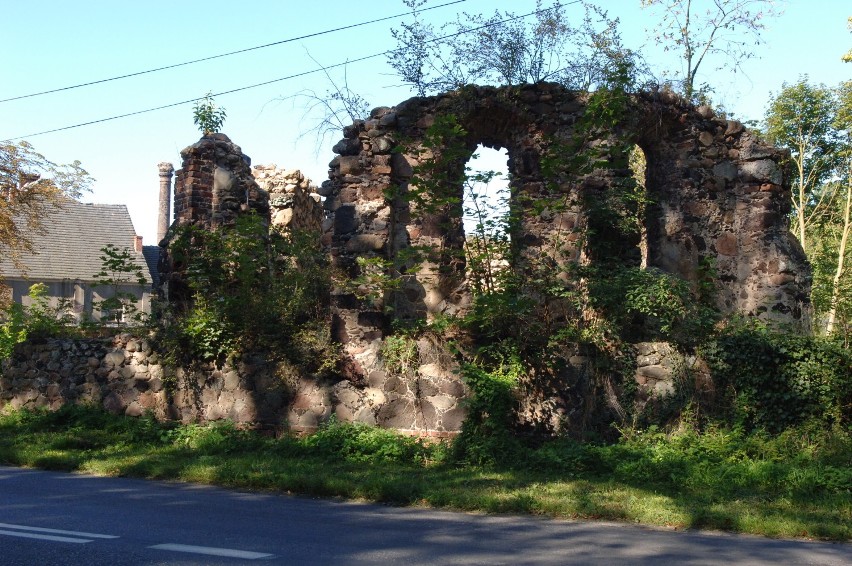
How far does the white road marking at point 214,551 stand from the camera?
6.92 meters

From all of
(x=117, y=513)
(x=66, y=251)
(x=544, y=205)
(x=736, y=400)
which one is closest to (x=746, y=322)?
(x=736, y=400)

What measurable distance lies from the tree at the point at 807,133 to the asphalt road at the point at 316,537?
24278 millimetres

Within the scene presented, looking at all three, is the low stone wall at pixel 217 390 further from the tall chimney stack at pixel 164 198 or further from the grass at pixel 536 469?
the tall chimney stack at pixel 164 198

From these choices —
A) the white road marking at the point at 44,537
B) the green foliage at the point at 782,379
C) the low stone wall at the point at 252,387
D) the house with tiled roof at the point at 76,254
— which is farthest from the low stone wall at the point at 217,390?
the house with tiled roof at the point at 76,254

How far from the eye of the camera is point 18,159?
27.8 m

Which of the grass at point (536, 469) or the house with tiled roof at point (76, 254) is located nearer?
the grass at point (536, 469)

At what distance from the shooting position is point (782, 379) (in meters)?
12.4

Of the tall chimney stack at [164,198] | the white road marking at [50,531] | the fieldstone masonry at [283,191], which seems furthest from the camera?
the tall chimney stack at [164,198]

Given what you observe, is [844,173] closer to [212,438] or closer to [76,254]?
[212,438]

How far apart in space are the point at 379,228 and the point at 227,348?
3.07 meters

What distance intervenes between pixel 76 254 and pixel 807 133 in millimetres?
34573

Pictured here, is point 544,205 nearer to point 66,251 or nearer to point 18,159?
point 18,159

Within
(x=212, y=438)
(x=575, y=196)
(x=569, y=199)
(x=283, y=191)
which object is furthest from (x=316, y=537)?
(x=283, y=191)

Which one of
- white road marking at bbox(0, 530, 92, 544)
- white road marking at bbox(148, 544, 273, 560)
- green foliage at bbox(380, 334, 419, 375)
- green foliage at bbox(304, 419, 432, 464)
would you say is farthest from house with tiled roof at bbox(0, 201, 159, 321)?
white road marking at bbox(148, 544, 273, 560)
